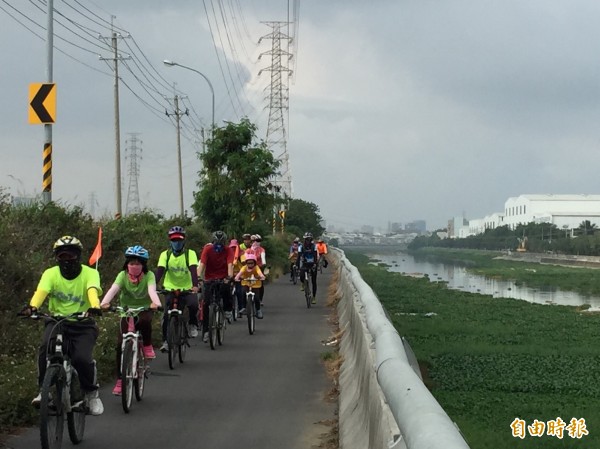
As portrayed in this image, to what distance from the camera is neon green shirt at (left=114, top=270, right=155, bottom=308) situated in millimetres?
10242

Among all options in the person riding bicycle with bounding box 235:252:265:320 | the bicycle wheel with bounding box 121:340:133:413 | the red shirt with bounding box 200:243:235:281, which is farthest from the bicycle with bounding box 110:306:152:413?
the person riding bicycle with bounding box 235:252:265:320

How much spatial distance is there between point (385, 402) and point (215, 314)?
974 centimetres

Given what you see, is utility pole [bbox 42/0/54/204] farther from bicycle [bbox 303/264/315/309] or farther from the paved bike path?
bicycle [bbox 303/264/315/309]

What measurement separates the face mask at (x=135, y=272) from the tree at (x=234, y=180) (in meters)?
23.5

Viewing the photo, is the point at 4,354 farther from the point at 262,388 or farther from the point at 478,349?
the point at 478,349

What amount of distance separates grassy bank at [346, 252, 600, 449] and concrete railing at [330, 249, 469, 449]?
51.8 inches

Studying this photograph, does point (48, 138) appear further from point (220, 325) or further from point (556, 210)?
point (556, 210)

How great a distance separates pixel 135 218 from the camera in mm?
28844

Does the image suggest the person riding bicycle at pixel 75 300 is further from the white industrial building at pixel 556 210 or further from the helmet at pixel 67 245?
the white industrial building at pixel 556 210

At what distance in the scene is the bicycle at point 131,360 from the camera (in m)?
9.59

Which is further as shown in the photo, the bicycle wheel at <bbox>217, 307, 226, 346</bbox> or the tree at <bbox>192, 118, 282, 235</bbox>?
the tree at <bbox>192, 118, 282, 235</bbox>

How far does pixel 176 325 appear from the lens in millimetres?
13102

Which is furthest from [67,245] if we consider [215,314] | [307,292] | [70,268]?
[307,292]

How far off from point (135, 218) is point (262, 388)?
1830 cm
